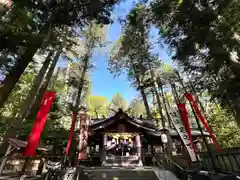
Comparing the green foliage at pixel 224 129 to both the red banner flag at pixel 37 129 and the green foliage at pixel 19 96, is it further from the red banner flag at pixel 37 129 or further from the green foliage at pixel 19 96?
the green foliage at pixel 19 96

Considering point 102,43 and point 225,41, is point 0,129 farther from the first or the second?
point 225,41

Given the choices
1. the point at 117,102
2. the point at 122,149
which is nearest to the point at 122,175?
the point at 122,149

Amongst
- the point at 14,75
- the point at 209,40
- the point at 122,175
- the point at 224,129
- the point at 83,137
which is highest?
the point at 209,40

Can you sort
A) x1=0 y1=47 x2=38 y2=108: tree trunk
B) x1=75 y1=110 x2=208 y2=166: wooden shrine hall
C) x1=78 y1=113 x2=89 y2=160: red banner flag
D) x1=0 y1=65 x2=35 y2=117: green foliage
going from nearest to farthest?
x1=0 y1=47 x2=38 y2=108: tree trunk < x1=78 y1=113 x2=89 y2=160: red banner flag < x1=75 y1=110 x2=208 y2=166: wooden shrine hall < x1=0 y1=65 x2=35 y2=117: green foliage

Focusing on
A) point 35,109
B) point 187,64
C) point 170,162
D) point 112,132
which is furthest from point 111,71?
point 170,162

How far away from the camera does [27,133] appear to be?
345 inches

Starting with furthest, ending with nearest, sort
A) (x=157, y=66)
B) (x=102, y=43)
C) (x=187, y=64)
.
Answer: (x=102, y=43), (x=157, y=66), (x=187, y=64)

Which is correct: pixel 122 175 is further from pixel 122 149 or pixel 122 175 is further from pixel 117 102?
pixel 117 102

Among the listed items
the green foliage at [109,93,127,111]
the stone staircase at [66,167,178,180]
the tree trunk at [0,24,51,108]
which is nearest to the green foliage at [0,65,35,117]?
the tree trunk at [0,24,51,108]

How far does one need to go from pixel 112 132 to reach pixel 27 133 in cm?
618

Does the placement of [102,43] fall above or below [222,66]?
above

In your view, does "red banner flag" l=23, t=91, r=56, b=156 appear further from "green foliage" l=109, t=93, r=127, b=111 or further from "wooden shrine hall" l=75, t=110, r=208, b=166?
"green foliage" l=109, t=93, r=127, b=111

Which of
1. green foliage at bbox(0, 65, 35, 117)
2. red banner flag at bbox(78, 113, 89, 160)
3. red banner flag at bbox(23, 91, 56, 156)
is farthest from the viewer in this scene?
green foliage at bbox(0, 65, 35, 117)

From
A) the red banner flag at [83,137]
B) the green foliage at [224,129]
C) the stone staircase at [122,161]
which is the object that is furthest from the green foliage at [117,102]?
the red banner flag at [83,137]
